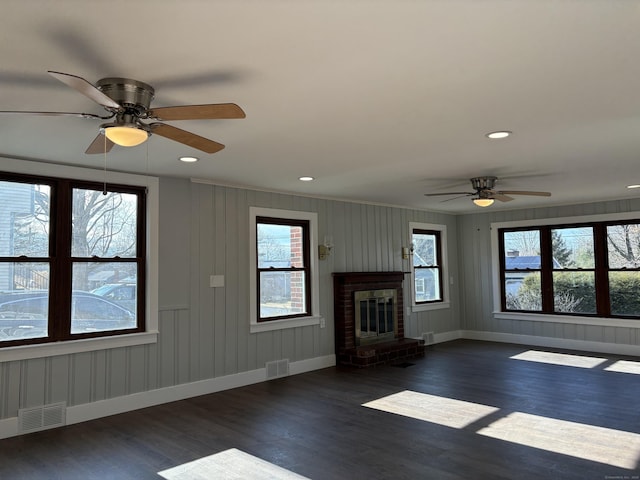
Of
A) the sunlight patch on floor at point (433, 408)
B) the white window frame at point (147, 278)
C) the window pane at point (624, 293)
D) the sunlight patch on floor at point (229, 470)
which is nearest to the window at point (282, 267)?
the white window frame at point (147, 278)

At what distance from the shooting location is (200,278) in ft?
17.4

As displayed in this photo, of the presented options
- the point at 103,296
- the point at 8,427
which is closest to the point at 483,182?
the point at 103,296

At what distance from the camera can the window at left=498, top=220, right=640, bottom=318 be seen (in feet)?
23.3

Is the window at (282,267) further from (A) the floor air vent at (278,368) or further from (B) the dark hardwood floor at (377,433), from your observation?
(B) the dark hardwood floor at (377,433)

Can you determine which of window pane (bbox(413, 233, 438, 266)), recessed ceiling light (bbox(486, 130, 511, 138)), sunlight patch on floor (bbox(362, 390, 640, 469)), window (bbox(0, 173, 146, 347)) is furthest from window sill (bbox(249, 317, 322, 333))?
recessed ceiling light (bbox(486, 130, 511, 138))

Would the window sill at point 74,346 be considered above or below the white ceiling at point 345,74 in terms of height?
below

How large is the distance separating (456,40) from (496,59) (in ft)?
1.07

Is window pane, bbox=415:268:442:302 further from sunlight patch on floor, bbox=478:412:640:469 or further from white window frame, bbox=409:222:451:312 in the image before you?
sunlight patch on floor, bbox=478:412:640:469

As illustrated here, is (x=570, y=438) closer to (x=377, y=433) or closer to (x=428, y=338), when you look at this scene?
(x=377, y=433)

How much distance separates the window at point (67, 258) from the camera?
13.6 ft

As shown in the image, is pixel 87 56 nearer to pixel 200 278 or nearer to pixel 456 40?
pixel 456 40

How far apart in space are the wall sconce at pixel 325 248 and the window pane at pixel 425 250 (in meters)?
2.18

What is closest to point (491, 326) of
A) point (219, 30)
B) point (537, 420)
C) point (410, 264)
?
point (410, 264)

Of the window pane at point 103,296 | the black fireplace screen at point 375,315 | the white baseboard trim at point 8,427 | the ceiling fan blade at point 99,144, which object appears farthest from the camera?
the black fireplace screen at point 375,315
